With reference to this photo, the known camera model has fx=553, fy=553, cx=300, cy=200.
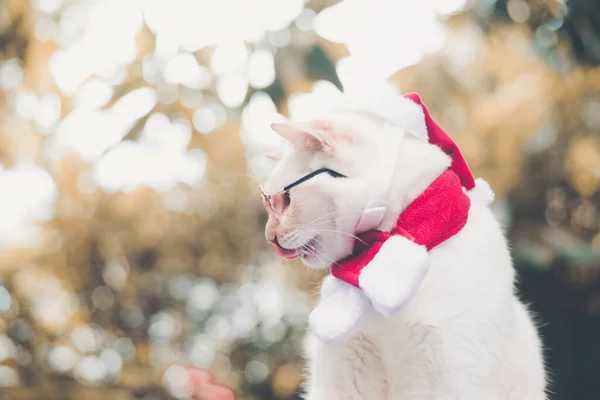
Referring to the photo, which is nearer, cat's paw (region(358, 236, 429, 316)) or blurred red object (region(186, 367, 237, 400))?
cat's paw (region(358, 236, 429, 316))

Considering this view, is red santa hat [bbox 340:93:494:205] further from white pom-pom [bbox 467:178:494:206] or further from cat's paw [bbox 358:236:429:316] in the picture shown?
cat's paw [bbox 358:236:429:316]

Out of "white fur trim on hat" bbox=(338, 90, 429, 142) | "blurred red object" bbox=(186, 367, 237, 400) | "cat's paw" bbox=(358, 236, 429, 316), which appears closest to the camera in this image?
"cat's paw" bbox=(358, 236, 429, 316)

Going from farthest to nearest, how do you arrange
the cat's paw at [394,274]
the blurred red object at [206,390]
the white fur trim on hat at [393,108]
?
1. the blurred red object at [206,390]
2. the white fur trim on hat at [393,108]
3. the cat's paw at [394,274]

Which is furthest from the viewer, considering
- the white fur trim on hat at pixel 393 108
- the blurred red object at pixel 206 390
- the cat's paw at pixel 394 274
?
the blurred red object at pixel 206 390

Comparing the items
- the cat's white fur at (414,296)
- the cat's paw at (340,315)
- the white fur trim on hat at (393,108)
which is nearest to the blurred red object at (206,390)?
the cat's white fur at (414,296)

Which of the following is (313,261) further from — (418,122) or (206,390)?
(206,390)

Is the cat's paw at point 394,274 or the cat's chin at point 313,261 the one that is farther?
the cat's chin at point 313,261

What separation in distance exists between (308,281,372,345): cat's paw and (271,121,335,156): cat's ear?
14 cm

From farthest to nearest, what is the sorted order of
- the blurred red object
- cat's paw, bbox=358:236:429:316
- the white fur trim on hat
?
the blurred red object < the white fur trim on hat < cat's paw, bbox=358:236:429:316

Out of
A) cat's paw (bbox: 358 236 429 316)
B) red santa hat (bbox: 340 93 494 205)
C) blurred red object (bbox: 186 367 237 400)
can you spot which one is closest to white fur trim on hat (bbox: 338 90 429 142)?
red santa hat (bbox: 340 93 494 205)

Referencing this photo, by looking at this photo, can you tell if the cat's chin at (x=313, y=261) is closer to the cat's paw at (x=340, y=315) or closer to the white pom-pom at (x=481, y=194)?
the cat's paw at (x=340, y=315)

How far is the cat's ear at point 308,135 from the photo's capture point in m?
0.54

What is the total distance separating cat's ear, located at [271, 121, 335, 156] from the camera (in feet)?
1.76

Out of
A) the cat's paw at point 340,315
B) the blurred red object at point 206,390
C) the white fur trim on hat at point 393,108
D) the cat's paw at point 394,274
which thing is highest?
the white fur trim on hat at point 393,108
